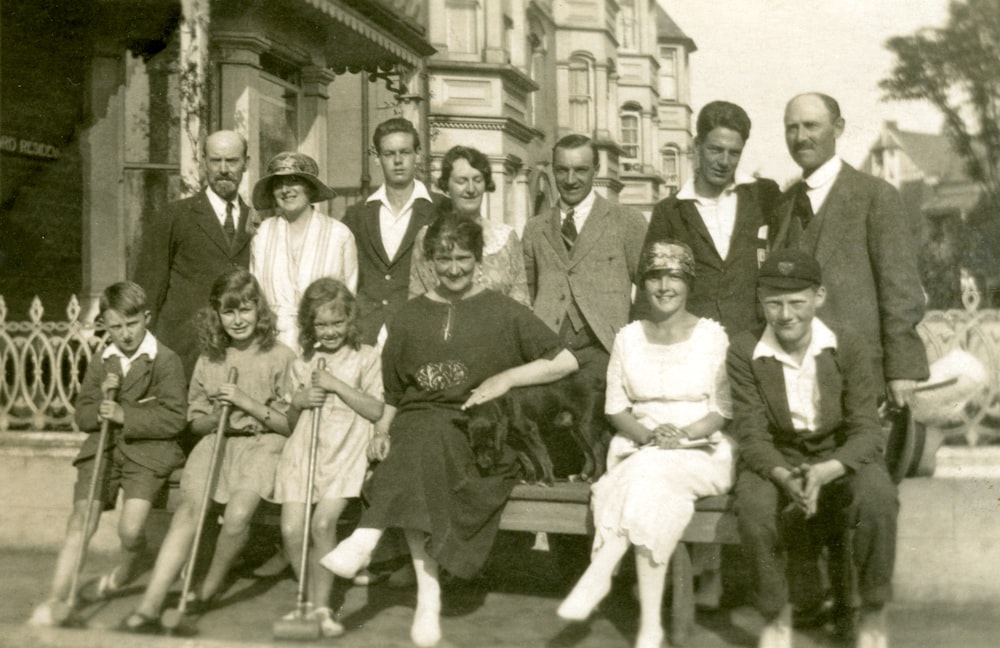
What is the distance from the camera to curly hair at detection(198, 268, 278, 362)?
16.3ft

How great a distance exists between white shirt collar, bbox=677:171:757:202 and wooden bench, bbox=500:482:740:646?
1428 mm

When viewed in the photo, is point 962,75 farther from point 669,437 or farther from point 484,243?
point 669,437

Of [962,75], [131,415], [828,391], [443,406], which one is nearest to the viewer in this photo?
[828,391]

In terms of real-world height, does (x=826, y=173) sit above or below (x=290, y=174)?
below

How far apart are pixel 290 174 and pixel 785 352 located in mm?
2552

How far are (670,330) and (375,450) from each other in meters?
1.38

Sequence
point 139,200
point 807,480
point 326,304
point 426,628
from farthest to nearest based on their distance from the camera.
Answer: point 139,200
point 326,304
point 426,628
point 807,480

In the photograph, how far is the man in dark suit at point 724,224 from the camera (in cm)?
482

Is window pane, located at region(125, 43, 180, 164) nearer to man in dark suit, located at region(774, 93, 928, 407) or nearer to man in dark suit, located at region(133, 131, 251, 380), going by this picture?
man in dark suit, located at region(133, 131, 251, 380)

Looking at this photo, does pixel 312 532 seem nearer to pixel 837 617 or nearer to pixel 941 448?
pixel 837 617

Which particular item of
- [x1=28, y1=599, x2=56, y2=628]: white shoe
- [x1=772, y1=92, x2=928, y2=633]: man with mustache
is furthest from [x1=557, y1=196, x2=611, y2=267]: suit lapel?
[x1=28, y1=599, x2=56, y2=628]: white shoe

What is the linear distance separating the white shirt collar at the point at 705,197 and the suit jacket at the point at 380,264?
129cm

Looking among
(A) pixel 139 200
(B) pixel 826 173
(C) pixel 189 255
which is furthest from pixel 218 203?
(A) pixel 139 200

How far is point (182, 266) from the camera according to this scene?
5.50 m
